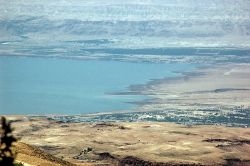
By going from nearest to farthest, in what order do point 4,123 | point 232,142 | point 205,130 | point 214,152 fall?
point 4,123 < point 214,152 < point 232,142 < point 205,130

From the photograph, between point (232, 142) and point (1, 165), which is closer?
point (1, 165)

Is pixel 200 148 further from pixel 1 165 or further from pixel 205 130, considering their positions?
pixel 1 165

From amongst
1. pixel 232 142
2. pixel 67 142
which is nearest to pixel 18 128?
pixel 67 142

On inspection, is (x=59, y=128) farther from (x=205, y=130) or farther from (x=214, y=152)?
(x=214, y=152)

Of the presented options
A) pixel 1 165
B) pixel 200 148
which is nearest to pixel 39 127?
pixel 200 148

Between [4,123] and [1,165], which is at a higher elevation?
[4,123]

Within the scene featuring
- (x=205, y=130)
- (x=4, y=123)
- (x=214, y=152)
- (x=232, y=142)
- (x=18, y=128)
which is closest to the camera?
(x=4, y=123)
